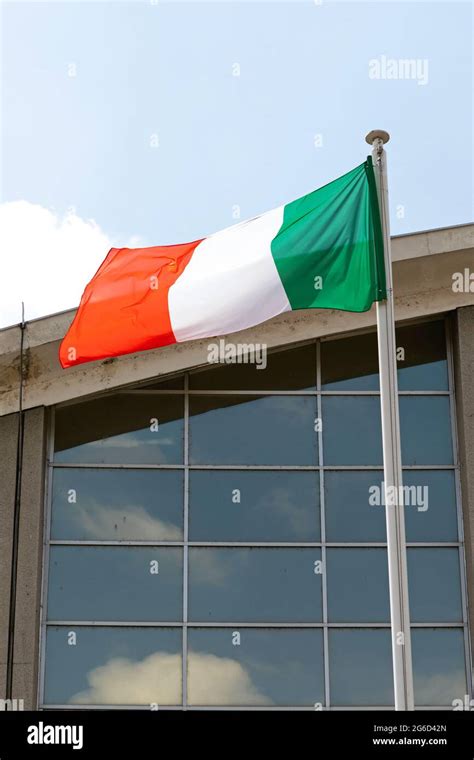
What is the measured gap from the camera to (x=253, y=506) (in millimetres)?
14016

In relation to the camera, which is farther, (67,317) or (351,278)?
(67,317)

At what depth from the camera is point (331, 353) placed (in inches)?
577

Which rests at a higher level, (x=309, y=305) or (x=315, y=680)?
(x=309, y=305)

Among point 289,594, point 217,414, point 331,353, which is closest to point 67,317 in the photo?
point 217,414

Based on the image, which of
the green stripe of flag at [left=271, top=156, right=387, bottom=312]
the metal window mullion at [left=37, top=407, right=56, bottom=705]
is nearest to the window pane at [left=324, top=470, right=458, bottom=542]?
the metal window mullion at [left=37, top=407, right=56, bottom=705]

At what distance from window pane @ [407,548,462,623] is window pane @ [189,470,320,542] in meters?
1.28

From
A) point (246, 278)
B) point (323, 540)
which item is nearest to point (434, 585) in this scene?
point (323, 540)

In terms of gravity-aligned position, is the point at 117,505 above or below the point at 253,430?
below

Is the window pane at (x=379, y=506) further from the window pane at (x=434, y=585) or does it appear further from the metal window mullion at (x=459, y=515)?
the window pane at (x=434, y=585)

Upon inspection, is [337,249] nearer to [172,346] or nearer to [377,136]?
[377,136]

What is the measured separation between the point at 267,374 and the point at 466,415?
2.57 m

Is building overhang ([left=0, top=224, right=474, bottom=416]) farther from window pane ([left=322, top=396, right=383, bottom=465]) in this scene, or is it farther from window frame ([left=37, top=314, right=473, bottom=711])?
window pane ([left=322, top=396, right=383, bottom=465])

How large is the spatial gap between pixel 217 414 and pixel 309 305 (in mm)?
4948
